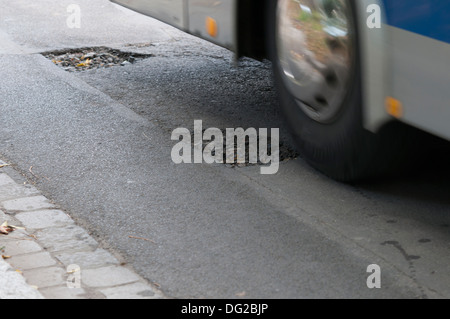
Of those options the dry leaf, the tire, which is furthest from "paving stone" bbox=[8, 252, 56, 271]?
the tire

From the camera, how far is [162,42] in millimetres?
8102

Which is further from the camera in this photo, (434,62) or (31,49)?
(31,49)

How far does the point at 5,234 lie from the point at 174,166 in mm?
1264

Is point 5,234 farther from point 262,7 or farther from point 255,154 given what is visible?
point 262,7

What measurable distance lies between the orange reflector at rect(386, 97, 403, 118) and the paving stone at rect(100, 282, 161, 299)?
55.0 inches

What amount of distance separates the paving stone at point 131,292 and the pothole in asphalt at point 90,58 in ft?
13.3

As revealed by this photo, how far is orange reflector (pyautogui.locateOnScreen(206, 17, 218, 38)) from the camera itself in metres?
5.21

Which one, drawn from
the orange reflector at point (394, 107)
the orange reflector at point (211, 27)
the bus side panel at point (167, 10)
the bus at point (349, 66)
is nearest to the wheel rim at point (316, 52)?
the bus at point (349, 66)

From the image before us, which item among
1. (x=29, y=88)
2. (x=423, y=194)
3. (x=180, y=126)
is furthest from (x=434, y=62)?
(x=29, y=88)

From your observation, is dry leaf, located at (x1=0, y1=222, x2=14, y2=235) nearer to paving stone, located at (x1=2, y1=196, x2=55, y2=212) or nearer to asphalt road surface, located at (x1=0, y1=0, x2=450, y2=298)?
paving stone, located at (x1=2, y1=196, x2=55, y2=212)

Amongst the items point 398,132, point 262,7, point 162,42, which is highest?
point 262,7

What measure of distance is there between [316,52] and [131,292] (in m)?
1.75

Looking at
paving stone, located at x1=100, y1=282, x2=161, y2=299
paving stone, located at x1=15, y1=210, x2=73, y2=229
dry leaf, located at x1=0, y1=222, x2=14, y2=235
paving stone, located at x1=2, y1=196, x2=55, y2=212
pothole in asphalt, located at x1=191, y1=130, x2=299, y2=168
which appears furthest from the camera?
pothole in asphalt, located at x1=191, y1=130, x2=299, y2=168
